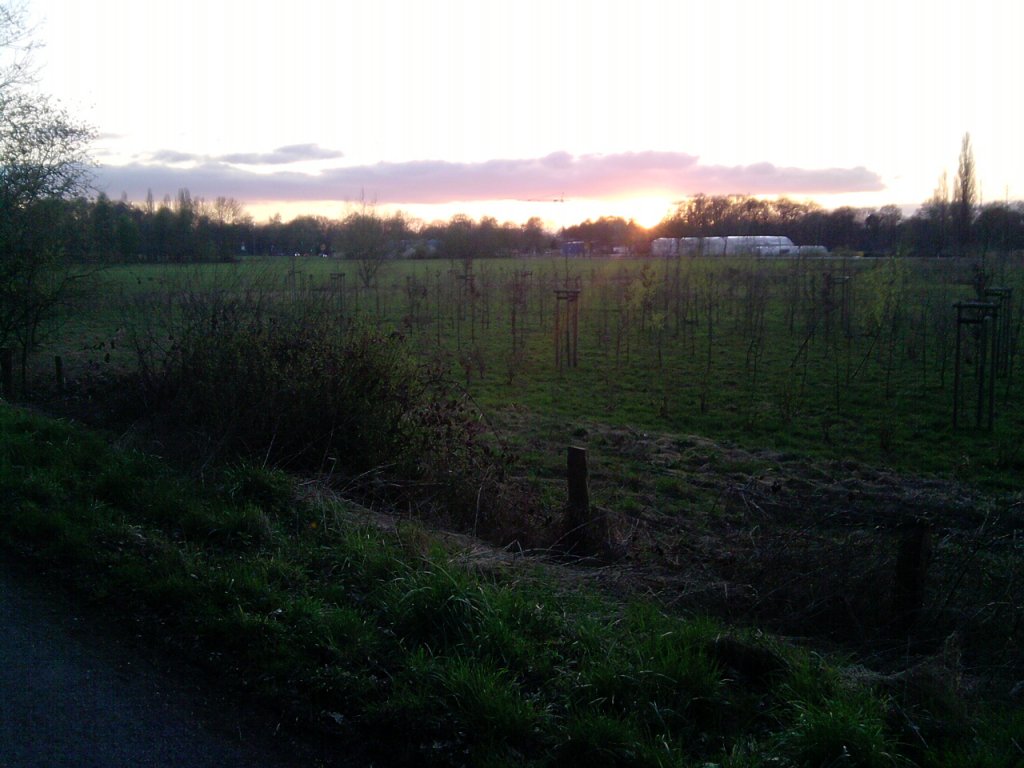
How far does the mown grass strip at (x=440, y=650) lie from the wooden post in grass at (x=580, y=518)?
1.74 meters

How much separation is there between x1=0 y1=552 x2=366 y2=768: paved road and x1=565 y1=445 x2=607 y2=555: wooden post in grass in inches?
149

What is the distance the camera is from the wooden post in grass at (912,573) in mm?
5379

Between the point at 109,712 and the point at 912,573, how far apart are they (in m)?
4.87

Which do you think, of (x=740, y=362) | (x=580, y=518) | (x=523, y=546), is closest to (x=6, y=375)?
(x=523, y=546)

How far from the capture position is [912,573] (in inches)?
213

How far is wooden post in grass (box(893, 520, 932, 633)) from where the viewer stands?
17.6 feet

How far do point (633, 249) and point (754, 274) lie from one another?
904 inches

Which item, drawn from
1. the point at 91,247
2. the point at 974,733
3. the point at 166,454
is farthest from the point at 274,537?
the point at 91,247

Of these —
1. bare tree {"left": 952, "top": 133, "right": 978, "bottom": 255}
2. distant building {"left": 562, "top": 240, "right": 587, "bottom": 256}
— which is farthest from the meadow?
distant building {"left": 562, "top": 240, "right": 587, "bottom": 256}

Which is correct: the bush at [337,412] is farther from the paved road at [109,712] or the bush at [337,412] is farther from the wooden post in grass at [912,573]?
the wooden post in grass at [912,573]

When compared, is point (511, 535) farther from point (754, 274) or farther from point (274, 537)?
point (754, 274)

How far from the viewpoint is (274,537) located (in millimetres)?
5867

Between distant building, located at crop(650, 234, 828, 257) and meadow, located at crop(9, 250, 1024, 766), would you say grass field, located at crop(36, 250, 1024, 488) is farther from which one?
distant building, located at crop(650, 234, 828, 257)

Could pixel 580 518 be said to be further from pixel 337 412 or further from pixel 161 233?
pixel 161 233
